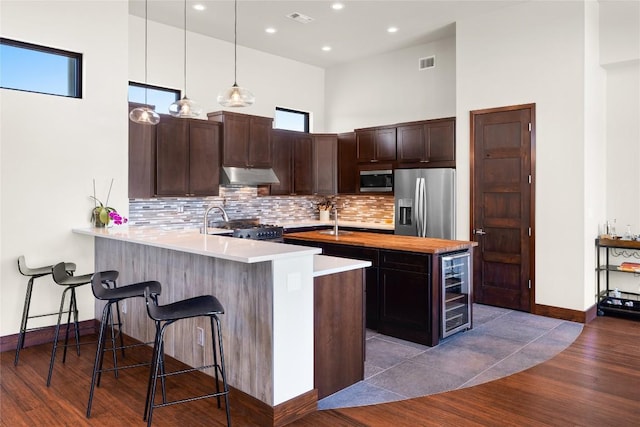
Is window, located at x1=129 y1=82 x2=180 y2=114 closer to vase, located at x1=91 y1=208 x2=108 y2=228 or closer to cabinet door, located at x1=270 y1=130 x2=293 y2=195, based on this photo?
cabinet door, located at x1=270 y1=130 x2=293 y2=195

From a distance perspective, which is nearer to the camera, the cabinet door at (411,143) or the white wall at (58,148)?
the white wall at (58,148)

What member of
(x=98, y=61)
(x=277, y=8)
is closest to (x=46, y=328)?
(x=98, y=61)

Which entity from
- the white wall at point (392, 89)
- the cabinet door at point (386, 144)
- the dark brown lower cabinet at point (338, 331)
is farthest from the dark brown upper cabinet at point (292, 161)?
the dark brown lower cabinet at point (338, 331)

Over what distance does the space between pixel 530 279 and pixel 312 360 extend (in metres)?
3.49

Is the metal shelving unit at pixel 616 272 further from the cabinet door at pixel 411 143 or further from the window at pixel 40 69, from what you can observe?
the window at pixel 40 69

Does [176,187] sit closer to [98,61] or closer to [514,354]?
[98,61]

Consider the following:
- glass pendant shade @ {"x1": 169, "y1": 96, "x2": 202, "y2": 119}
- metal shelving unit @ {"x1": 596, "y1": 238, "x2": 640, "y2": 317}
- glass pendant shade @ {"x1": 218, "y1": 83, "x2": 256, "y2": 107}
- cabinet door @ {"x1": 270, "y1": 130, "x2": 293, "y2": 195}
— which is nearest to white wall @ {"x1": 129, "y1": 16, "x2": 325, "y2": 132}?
cabinet door @ {"x1": 270, "y1": 130, "x2": 293, "y2": 195}

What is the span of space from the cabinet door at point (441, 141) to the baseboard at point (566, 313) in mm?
2156

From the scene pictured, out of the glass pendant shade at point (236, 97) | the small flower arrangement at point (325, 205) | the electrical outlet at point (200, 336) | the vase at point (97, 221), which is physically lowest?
the electrical outlet at point (200, 336)

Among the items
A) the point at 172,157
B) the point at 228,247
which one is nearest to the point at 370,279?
the point at 228,247

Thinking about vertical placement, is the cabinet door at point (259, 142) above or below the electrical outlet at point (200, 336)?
above

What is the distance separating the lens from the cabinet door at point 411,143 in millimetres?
6641

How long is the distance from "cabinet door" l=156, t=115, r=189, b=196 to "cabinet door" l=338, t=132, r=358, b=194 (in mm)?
2681

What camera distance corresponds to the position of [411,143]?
6.80m
